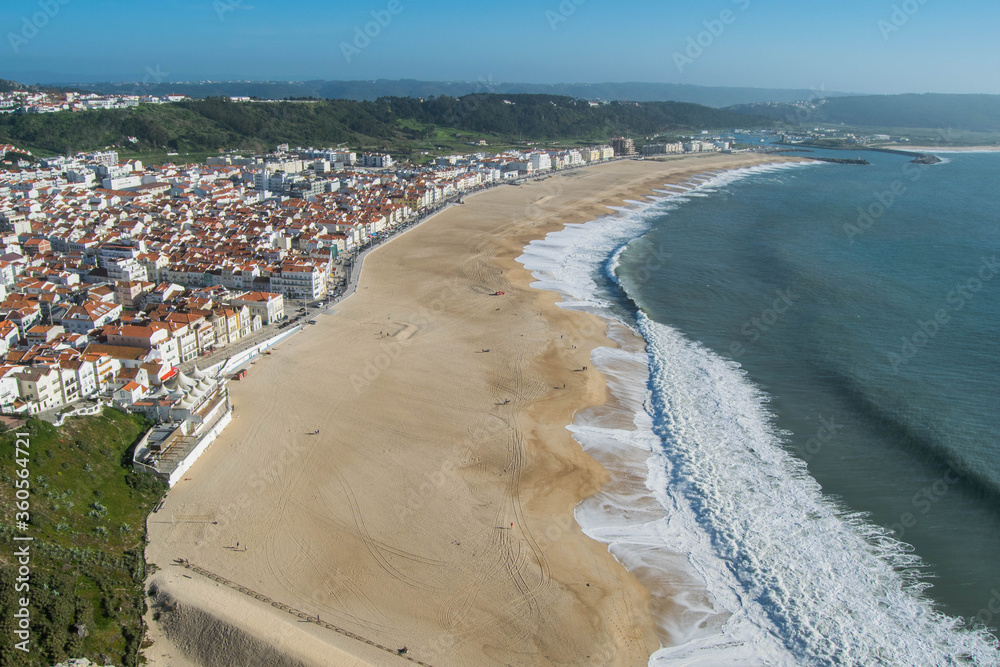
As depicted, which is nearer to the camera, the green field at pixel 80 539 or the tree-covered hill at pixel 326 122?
the green field at pixel 80 539

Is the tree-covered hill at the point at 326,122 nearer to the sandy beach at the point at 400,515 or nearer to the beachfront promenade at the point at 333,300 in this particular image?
the beachfront promenade at the point at 333,300

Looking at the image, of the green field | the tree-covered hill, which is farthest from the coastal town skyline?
the tree-covered hill

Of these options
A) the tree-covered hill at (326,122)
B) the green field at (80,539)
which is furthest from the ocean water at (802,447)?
the tree-covered hill at (326,122)

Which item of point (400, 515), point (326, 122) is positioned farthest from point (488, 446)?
point (326, 122)

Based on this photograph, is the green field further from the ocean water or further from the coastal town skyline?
the ocean water

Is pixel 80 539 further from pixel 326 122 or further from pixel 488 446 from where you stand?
pixel 326 122

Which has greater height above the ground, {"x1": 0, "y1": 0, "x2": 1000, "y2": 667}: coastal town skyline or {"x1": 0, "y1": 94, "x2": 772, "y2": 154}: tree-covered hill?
{"x1": 0, "y1": 94, "x2": 772, "y2": 154}: tree-covered hill
